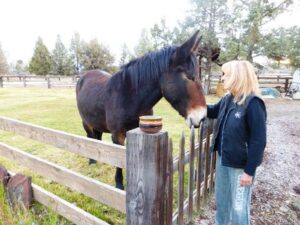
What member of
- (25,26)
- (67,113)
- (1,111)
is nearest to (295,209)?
(67,113)

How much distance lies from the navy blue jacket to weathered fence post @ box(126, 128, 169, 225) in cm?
72

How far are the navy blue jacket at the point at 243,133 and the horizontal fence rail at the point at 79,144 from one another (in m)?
0.88

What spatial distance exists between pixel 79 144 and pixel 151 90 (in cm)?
106

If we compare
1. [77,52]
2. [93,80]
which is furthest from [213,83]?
[77,52]

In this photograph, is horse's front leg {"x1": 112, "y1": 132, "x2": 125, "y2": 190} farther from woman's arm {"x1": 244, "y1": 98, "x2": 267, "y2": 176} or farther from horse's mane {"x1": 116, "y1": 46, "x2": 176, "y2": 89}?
woman's arm {"x1": 244, "y1": 98, "x2": 267, "y2": 176}

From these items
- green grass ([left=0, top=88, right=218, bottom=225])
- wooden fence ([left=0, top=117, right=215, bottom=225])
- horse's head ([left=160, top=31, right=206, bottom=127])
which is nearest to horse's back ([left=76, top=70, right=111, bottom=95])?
green grass ([left=0, top=88, right=218, bottom=225])

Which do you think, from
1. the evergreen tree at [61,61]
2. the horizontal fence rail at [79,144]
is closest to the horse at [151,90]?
the horizontal fence rail at [79,144]

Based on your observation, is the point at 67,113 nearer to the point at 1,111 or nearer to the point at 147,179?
the point at 1,111

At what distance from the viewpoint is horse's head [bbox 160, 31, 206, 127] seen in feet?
7.76

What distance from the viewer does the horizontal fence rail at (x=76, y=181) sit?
1.83 meters

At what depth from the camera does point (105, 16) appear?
6856 centimetres

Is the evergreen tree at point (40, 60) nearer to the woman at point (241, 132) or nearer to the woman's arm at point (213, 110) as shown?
the woman's arm at point (213, 110)

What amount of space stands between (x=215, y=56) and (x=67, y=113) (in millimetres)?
10315

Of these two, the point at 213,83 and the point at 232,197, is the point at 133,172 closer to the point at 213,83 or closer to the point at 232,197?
the point at 232,197
